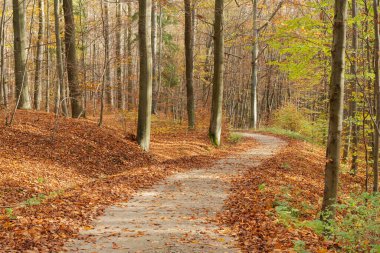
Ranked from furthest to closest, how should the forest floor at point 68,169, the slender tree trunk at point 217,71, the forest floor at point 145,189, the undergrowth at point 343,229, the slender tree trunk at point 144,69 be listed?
the slender tree trunk at point 217,71 < the slender tree trunk at point 144,69 < the forest floor at point 68,169 < the forest floor at point 145,189 < the undergrowth at point 343,229

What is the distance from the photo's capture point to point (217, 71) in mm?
18000

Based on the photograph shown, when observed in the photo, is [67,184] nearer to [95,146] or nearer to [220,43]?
[95,146]

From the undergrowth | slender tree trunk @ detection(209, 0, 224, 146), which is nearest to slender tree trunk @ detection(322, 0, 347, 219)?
the undergrowth

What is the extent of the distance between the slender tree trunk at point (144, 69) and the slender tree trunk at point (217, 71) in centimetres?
426

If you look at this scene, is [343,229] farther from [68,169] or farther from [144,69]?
[144,69]

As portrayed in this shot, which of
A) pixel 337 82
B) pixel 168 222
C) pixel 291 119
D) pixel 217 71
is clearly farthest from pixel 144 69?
pixel 291 119

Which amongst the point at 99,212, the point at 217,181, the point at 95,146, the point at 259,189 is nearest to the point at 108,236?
the point at 99,212

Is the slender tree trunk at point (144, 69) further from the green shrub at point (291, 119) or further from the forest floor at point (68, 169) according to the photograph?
the green shrub at point (291, 119)

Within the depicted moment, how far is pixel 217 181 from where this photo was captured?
443 inches

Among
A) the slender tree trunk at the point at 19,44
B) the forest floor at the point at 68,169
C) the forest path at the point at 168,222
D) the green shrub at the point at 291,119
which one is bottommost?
the forest path at the point at 168,222

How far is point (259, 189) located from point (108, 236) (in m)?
4.57

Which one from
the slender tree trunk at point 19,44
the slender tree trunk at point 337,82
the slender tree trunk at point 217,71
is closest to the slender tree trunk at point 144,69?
the slender tree trunk at point 217,71

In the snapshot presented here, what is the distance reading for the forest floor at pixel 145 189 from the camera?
6.26 meters

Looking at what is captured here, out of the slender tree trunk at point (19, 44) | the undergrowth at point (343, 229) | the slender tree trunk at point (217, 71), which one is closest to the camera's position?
the undergrowth at point (343, 229)
